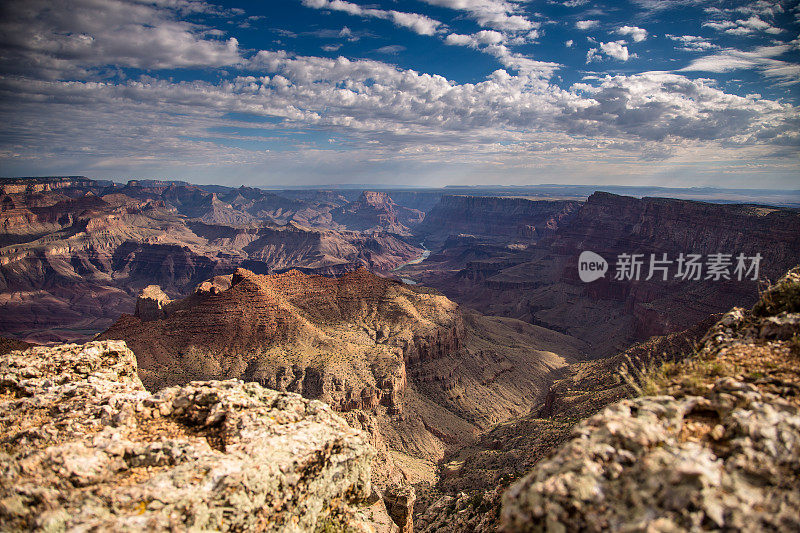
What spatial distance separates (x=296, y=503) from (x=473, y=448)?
37625mm

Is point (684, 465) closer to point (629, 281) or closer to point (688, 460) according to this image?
point (688, 460)

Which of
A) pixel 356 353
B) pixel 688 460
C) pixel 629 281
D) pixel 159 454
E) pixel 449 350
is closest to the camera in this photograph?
pixel 688 460

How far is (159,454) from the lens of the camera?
30.0 feet

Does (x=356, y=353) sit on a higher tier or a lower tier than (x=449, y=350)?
higher

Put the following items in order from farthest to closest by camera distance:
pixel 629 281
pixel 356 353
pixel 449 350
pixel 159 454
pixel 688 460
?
pixel 629 281, pixel 449 350, pixel 356 353, pixel 159 454, pixel 688 460

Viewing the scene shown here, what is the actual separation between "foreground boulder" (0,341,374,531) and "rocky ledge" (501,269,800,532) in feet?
19.1

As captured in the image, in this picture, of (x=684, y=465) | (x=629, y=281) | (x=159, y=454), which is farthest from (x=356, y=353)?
(x=629, y=281)

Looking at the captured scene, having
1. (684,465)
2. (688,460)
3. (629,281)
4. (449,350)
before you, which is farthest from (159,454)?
(629,281)

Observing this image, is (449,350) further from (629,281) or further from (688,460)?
(629,281)

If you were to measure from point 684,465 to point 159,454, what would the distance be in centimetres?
1038

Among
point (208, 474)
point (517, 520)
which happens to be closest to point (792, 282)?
point (517, 520)

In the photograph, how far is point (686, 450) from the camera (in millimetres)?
6660

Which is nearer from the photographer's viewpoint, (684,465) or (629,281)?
(684,465)

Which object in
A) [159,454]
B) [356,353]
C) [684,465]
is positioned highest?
[684,465]
